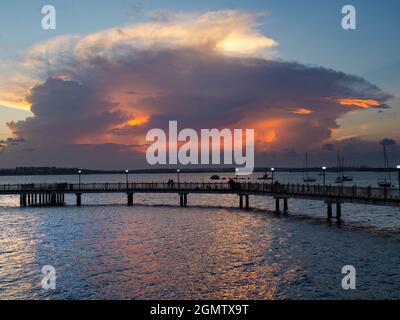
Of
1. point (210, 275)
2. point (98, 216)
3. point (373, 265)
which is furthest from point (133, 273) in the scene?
point (98, 216)

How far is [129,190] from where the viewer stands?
8162 cm

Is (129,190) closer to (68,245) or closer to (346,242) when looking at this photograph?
(68,245)

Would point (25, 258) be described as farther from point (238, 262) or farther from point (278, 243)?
point (278, 243)

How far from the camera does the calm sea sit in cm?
2484

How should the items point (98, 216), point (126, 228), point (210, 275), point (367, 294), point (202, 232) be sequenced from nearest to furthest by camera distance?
point (367, 294)
point (210, 275)
point (202, 232)
point (126, 228)
point (98, 216)

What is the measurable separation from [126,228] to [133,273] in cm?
Result: 2212

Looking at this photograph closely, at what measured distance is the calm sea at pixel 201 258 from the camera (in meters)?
24.8

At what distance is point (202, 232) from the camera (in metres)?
46.0

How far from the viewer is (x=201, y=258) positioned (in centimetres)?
3300

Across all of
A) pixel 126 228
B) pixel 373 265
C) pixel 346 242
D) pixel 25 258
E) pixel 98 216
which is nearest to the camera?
pixel 373 265

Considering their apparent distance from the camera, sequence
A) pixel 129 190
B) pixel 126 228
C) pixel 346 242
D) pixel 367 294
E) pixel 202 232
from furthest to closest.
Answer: pixel 129 190, pixel 126 228, pixel 202 232, pixel 346 242, pixel 367 294

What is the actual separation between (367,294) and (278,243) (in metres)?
15.3

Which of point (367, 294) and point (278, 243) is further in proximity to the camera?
point (278, 243)

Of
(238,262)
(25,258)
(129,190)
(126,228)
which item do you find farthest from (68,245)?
(129,190)
